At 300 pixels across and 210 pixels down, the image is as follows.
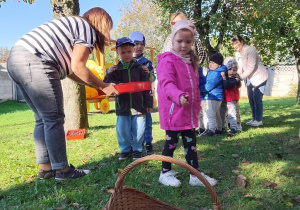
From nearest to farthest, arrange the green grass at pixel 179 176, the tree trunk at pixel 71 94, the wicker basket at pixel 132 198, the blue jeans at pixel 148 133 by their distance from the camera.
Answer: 1. the wicker basket at pixel 132 198
2. the green grass at pixel 179 176
3. the blue jeans at pixel 148 133
4. the tree trunk at pixel 71 94

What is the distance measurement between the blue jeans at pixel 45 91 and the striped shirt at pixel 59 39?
0.06 metres

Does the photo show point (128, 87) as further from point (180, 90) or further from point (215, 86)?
point (215, 86)

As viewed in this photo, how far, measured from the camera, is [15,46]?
2529 mm

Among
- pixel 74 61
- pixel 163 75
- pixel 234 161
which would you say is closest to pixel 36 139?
pixel 74 61

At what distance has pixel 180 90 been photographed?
250 cm

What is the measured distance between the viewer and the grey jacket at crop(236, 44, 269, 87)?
5.19m

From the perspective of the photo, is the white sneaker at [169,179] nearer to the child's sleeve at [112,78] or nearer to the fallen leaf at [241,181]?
the fallen leaf at [241,181]

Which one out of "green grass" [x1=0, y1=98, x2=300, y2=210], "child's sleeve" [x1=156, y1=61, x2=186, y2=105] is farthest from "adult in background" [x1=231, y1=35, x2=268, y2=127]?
"child's sleeve" [x1=156, y1=61, x2=186, y2=105]

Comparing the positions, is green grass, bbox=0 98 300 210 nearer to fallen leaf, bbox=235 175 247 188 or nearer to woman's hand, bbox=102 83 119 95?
fallen leaf, bbox=235 175 247 188

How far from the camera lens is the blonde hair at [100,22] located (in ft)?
8.76

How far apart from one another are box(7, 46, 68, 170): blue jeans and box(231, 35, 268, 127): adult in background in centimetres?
365

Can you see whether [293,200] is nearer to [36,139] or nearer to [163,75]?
[163,75]

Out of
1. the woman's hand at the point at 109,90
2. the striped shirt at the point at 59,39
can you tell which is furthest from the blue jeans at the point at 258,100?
the striped shirt at the point at 59,39

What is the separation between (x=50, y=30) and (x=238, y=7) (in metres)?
8.14
